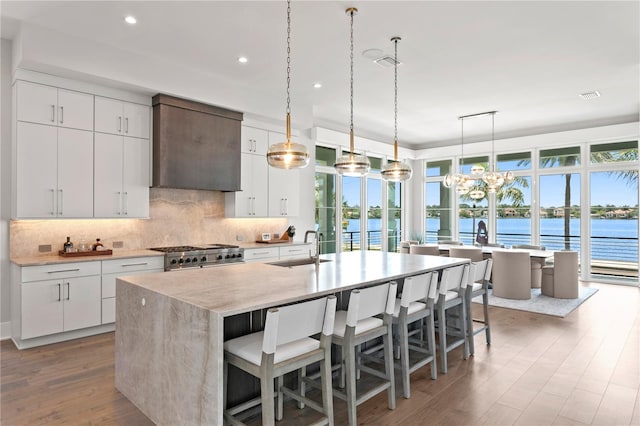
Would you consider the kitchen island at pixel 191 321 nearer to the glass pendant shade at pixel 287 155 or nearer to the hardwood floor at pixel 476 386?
the hardwood floor at pixel 476 386

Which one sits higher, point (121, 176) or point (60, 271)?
point (121, 176)

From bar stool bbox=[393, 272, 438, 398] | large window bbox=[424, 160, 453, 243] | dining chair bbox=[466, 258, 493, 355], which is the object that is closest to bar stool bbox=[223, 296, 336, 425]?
bar stool bbox=[393, 272, 438, 398]

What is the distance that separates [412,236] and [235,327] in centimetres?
852

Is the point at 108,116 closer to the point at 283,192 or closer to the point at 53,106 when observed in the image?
the point at 53,106

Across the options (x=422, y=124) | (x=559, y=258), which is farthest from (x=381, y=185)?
(x=559, y=258)

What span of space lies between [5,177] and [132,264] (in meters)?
1.57

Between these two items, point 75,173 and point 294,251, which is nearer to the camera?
point 75,173

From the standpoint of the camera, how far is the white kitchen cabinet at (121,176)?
4.50 metres

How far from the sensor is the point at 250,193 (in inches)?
236

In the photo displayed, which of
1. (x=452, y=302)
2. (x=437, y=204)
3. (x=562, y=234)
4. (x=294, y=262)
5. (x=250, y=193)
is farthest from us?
(x=437, y=204)

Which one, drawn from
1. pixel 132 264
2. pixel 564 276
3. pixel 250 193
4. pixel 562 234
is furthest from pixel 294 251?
pixel 562 234

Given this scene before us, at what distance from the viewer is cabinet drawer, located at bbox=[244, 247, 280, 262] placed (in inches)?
221

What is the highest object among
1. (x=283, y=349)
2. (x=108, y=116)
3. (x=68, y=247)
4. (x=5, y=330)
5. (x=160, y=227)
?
(x=108, y=116)

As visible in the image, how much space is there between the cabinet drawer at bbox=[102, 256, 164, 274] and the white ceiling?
2.03m
